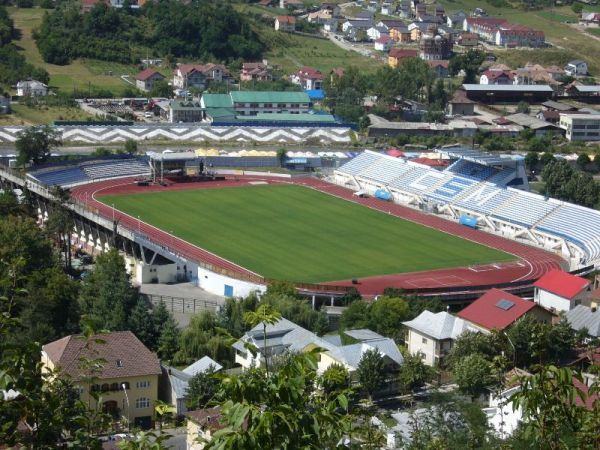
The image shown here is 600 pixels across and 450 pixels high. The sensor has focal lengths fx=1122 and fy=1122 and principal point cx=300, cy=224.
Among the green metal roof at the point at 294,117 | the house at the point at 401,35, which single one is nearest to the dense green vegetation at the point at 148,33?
the house at the point at 401,35

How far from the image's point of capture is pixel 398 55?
76.4 m

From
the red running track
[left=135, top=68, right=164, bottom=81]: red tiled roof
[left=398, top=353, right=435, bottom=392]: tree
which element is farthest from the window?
[left=135, top=68, right=164, bottom=81]: red tiled roof

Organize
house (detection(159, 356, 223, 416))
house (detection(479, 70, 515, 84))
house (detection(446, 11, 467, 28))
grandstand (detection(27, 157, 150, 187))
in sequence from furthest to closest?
house (detection(446, 11, 467, 28)) < house (detection(479, 70, 515, 84)) < grandstand (detection(27, 157, 150, 187)) < house (detection(159, 356, 223, 416))

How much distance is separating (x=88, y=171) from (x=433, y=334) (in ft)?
79.1

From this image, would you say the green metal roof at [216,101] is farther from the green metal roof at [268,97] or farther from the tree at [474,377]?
the tree at [474,377]

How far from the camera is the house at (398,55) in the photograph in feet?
249

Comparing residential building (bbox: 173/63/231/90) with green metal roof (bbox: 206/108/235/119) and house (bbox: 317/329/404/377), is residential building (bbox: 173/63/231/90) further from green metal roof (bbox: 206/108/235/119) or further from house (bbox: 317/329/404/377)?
house (bbox: 317/329/404/377)

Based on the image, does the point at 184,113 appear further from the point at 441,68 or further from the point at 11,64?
the point at 441,68

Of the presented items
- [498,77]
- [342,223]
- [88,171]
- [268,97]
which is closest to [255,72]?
[268,97]

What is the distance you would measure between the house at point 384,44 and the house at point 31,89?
30.1 m

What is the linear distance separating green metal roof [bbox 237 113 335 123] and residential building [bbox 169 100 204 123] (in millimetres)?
2229

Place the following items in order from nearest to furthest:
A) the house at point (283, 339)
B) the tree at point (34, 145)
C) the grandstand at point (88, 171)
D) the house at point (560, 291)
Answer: the house at point (283, 339)
the house at point (560, 291)
the grandstand at point (88, 171)
the tree at point (34, 145)

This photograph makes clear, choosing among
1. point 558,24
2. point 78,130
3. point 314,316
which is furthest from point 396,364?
point 558,24

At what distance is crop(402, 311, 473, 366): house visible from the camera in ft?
82.7
